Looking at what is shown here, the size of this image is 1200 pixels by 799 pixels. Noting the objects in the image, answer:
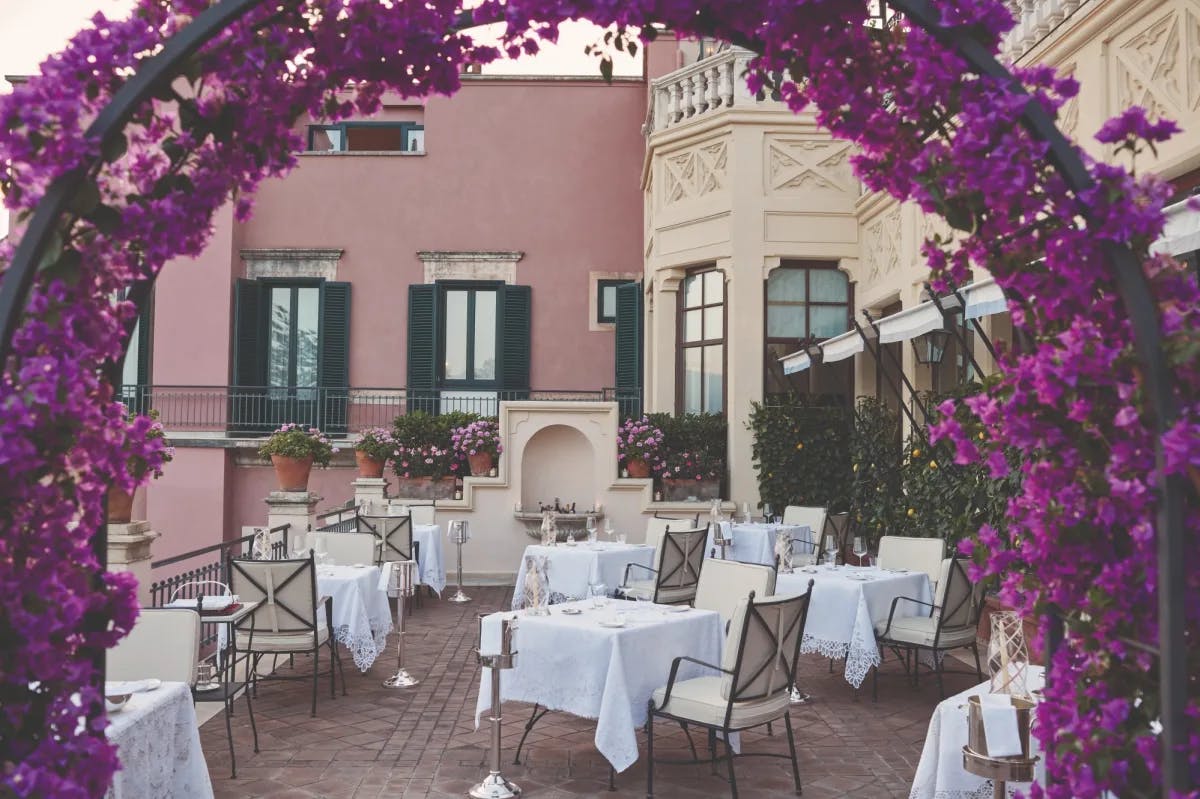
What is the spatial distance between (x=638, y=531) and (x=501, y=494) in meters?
1.73

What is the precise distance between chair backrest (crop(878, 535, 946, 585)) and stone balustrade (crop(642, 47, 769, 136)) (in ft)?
21.6

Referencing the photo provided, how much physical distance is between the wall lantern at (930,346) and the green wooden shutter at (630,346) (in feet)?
21.1

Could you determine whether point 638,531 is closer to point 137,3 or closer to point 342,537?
point 342,537

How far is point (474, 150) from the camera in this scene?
17500 mm

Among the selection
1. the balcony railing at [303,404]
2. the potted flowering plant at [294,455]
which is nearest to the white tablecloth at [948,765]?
the potted flowering plant at [294,455]

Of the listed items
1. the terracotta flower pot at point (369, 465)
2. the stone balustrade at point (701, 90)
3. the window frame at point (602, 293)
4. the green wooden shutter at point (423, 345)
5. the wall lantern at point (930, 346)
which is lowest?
the terracotta flower pot at point (369, 465)

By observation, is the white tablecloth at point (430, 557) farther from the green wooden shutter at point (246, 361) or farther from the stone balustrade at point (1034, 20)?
the stone balustrade at point (1034, 20)

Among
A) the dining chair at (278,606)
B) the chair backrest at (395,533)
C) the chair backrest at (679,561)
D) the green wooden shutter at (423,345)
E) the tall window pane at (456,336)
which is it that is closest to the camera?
the dining chair at (278,606)

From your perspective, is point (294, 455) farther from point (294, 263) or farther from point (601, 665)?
point (601, 665)

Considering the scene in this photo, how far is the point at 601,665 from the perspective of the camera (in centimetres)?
518

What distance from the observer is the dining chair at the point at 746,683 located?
4.75m

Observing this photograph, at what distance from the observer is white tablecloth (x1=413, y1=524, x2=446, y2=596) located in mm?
10914

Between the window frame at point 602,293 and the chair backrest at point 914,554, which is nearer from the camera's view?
the chair backrest at point 914,554

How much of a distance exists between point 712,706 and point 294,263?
46.4ft
